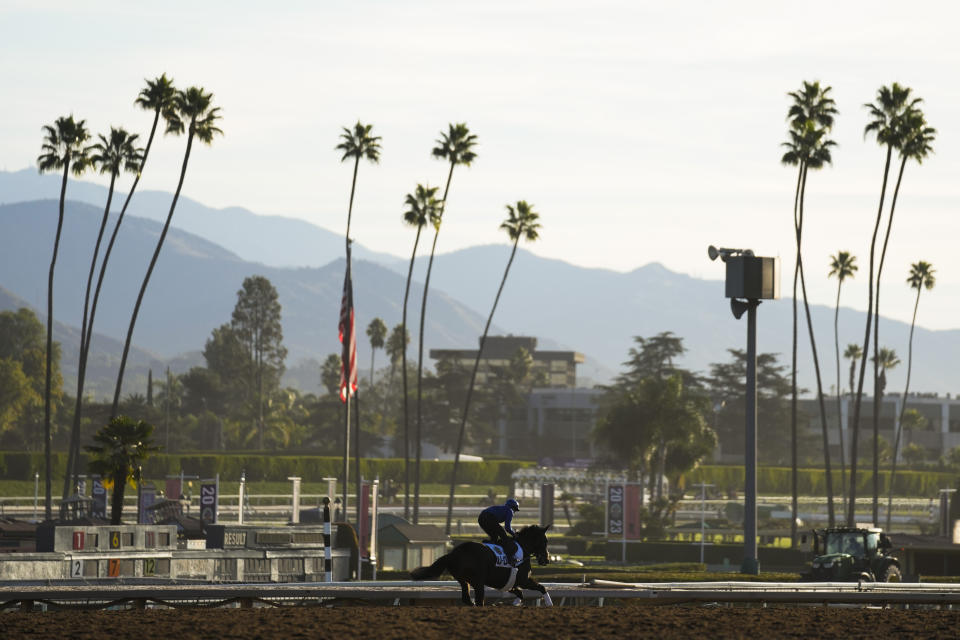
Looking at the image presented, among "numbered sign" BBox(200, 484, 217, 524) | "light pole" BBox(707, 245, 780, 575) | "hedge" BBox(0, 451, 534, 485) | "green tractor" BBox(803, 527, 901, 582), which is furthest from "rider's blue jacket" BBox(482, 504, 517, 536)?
"hedge" BBox(0, 451, 534, 485)

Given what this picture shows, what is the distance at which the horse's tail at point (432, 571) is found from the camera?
19.2m

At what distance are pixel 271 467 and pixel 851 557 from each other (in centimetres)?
8600

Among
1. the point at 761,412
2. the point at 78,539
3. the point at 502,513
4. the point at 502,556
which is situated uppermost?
the point at 761,412

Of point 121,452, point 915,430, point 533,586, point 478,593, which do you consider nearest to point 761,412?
point 915,430

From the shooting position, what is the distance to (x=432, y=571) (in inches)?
764

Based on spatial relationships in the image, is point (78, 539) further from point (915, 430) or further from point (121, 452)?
point (915, 430)

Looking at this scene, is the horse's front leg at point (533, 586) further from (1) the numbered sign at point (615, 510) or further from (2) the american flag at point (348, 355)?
(1) the numbered sign at point (615, 510)

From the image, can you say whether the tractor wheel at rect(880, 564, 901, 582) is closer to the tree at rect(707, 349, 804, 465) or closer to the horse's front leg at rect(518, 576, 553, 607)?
the horse's front leg at rect(518, 576, 553, 607)

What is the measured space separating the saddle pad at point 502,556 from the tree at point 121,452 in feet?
151

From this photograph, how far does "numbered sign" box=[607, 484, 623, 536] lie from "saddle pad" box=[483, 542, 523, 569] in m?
47.0

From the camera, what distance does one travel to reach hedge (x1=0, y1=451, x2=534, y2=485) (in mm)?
114688

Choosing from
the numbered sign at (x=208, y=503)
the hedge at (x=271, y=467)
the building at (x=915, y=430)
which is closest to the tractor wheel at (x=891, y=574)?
the numbered sign at (x=208, y=503)

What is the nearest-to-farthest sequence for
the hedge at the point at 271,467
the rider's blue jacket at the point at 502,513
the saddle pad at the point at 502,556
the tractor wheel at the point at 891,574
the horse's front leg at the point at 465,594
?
the rider's blue jacket at the point at 502,513
the saddle pad at the point at 502,556
the horse's front leg at the point at 465,594
the tractor wheel at the point at 891,574
the hedge at the point at 271,467

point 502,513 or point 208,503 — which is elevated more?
point 502,513
